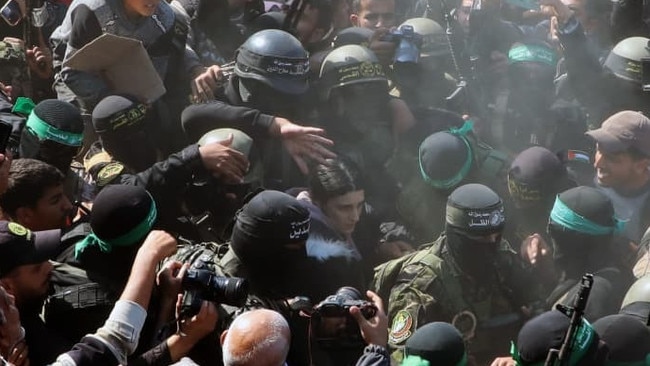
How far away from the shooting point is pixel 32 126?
16.8 feet

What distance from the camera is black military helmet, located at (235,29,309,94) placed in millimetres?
5461

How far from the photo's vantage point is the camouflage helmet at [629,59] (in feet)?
22.3

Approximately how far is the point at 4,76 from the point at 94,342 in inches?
154

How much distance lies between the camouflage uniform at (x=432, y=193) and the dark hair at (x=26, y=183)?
79.2 inches

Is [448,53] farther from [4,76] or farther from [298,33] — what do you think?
[4,76]

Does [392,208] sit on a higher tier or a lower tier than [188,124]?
lower

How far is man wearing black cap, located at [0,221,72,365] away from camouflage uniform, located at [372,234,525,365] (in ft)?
5.04

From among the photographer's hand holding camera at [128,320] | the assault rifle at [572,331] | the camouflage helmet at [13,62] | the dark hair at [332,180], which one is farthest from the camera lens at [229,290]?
the camouflage helmet at [13,62]

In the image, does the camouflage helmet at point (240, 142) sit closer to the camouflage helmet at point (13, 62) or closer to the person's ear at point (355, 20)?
the camouflage helmet at point (13, 62)

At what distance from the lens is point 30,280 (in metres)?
3.87

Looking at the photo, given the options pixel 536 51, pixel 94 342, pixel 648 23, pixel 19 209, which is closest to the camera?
pixel 94 342

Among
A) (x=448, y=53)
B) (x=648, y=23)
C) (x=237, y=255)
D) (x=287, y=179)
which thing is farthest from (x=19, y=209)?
(x=648, y=23)

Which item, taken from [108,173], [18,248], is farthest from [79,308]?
[108,173]

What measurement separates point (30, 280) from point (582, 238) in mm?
2633
